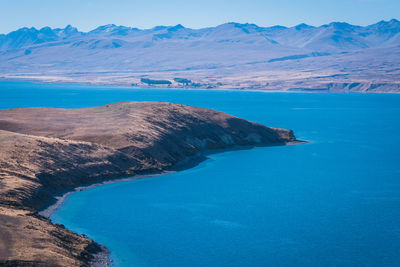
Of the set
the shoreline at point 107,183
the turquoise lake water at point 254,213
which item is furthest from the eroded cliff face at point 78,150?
the turquoise lake water at point 254,213

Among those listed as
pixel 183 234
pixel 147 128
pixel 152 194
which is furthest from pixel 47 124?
pixel 183 234

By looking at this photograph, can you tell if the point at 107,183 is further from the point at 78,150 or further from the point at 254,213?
the point at 254,213

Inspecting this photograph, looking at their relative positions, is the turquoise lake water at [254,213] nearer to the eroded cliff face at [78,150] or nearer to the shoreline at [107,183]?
the shoreline at [107,183]

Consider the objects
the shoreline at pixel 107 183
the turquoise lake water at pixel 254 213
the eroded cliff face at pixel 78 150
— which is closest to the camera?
the eroded cliff face at pixel 78 150

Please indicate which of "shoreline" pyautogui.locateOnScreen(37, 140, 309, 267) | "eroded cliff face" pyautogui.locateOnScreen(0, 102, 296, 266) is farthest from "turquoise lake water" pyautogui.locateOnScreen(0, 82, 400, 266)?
"eroded cliff face" pyautogui.locateOnScreen(0, 102, 296, 266)

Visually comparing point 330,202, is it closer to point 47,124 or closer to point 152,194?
point 152,194

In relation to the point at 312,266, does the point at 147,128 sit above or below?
above
